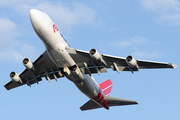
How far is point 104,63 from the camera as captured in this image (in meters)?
36.0

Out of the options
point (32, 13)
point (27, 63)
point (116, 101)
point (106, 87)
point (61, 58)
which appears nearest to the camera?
point (32, 13)

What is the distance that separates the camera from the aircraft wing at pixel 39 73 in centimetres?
3881

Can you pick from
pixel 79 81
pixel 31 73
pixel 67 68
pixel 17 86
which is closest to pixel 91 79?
pixel 79 81

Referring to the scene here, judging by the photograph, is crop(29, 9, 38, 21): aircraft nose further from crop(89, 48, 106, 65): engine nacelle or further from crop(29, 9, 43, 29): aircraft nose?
crop(89, 48, 106, 65): engine nacelle

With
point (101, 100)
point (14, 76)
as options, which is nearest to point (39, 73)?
point (14, 76)

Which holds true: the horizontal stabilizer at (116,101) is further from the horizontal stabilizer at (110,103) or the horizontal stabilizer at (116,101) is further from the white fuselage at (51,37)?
the white fuselage at (51,37)

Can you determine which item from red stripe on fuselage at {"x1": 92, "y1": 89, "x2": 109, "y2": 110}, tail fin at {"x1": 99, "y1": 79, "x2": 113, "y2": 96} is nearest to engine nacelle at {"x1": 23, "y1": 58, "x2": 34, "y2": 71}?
red stripe on fuselage at {"x1": 92, "y1": 89, "x2": 109, "y2": 110}

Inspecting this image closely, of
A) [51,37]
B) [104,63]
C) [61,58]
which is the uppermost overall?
[51,37]

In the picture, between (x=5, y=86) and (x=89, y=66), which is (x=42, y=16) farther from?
(x=5, y=86)

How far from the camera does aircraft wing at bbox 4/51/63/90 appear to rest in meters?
38.8

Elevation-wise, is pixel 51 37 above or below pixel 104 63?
above

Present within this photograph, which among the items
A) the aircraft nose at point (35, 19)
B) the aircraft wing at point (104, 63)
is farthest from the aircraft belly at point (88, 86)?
the aircraft nose at point (35, 19)

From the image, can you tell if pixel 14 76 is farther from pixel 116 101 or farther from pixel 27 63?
pixel 116 101

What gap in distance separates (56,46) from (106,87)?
57.4ft
